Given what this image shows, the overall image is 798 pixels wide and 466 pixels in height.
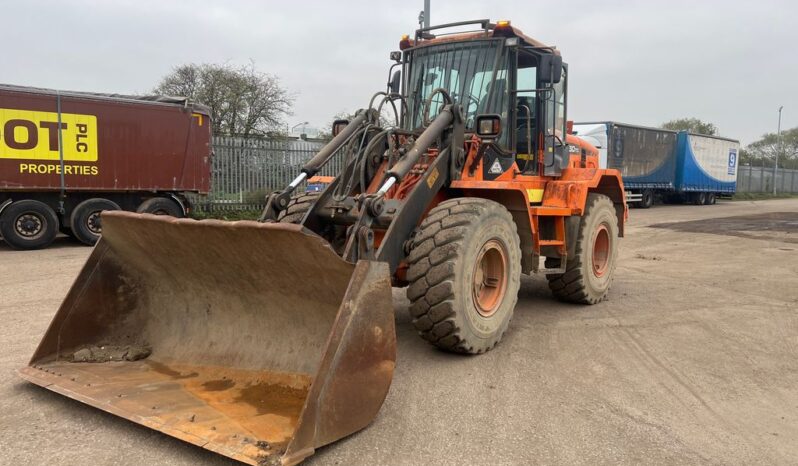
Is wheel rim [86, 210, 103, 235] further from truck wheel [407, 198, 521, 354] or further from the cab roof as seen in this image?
truck wheel [407, 198, 521, 354]

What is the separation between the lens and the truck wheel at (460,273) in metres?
4.33

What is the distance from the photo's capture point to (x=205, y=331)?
4348mm

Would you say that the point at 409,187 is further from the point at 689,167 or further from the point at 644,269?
the point at 689,167

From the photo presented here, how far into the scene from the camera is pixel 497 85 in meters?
5.88

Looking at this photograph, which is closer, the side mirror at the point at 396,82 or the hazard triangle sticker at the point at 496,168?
the hazard triangle sticker at the point at 496,168

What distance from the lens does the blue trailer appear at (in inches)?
989

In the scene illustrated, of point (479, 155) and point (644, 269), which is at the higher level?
point (479, 155)

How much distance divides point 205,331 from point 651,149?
26.9 metres

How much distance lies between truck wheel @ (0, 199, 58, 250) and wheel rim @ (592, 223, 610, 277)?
33.2 ft

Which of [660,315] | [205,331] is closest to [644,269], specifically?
Result: [660,315]

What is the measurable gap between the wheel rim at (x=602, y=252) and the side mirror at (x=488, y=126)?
280cm

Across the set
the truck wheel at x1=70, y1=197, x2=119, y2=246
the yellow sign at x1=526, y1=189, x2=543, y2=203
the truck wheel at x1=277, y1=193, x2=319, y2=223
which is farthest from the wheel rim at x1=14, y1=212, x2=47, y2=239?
A: the yellow sign at x1=526, y1=189, x2=543, y2=203

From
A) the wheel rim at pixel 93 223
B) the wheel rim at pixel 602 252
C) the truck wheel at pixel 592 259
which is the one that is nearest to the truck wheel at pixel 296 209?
the truck wheel at pixel 592 259

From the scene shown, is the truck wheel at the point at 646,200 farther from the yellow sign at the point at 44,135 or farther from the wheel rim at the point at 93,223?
the yellow sign at the point at 44,135
